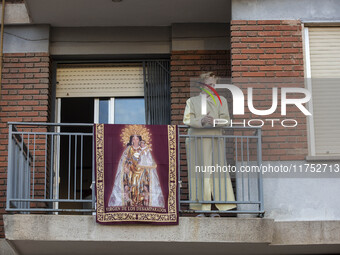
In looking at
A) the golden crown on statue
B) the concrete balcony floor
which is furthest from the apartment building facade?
the golden crown on statue

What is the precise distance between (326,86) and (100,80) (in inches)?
140

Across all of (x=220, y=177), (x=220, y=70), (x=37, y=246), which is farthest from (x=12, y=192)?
(x=220, y=70)

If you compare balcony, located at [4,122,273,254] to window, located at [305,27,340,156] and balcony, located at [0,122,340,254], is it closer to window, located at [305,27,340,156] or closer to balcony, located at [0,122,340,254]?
balcony, located at [0,122,340,254]

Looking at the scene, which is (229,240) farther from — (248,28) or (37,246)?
(248,28)

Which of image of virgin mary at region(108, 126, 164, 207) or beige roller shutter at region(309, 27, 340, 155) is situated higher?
beige roller shutter at region(309, 27, 340, 155)

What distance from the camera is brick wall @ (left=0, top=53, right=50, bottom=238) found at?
38.5 ft

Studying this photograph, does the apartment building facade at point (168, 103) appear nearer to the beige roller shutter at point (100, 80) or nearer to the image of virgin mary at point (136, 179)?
the beige roller shutter at point (100, 80)

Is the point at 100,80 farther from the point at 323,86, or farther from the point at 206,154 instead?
the point at 323,86

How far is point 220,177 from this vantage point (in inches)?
398

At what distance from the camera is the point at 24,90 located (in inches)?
467

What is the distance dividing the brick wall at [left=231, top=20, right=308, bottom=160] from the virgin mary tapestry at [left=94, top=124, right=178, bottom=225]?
4.69 ft

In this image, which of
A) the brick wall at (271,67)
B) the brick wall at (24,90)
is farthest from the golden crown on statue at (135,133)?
the brick wall at (24,90)

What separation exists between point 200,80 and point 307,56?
1.59m

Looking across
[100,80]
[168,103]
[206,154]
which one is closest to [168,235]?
[206,154]
